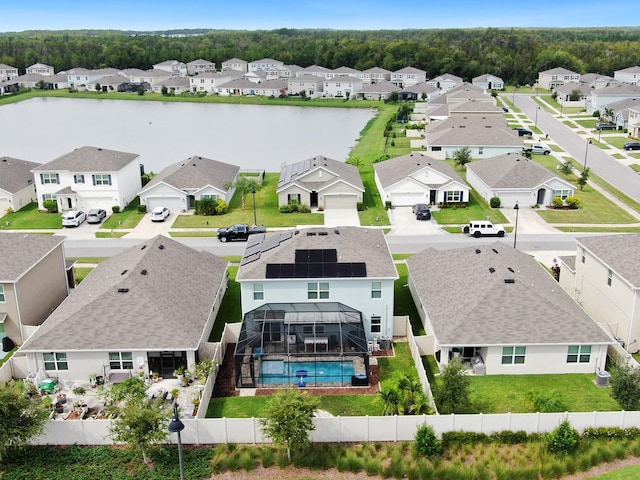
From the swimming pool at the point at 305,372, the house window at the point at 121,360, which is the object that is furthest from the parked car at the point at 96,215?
the swimming pool at the point at 305,372

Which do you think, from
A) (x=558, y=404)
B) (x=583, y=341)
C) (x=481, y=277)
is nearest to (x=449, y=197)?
(x=481, y=277)

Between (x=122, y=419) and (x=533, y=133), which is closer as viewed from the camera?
(x=122, y=419)

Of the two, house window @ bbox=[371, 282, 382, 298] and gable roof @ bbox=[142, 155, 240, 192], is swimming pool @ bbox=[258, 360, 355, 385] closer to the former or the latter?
house window @ bbox=[371, 282, 382, 298]

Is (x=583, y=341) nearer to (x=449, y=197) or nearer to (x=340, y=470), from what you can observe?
(x=340, y=470)

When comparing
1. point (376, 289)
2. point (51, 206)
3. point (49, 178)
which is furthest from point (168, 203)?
point (376, 289)

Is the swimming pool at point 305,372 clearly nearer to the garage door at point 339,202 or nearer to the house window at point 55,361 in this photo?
the house window at point 55,361

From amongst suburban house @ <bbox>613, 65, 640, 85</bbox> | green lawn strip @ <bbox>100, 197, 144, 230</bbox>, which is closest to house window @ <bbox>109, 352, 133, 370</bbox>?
green lawn strip @ <bbox>100, 197, 144, 230</bbox>

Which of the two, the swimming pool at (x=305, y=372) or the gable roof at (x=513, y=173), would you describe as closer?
the swimming pool at (x=305, y=372)

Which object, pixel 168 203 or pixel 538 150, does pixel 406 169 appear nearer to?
pixel 168 203
